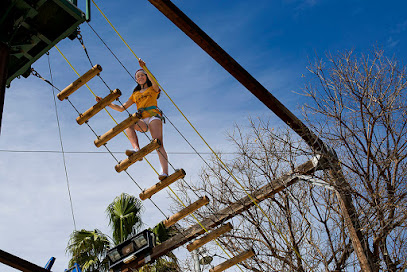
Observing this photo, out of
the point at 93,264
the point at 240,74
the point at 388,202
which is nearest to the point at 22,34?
the point at 240,74

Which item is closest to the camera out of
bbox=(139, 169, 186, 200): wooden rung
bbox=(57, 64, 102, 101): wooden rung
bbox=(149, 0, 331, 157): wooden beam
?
A: bbox=(149, 0, 331, 157): wooden beam

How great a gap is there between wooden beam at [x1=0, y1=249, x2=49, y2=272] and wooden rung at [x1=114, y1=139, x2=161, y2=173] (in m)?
1.81

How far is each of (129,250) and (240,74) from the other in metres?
5.25

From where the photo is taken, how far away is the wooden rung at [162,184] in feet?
22.5

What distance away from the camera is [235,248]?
1175 centimetres

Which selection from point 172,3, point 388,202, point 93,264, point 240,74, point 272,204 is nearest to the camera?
point 172,3

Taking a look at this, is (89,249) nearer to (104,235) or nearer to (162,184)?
(104,235)

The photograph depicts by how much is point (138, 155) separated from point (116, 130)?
510 millimetres

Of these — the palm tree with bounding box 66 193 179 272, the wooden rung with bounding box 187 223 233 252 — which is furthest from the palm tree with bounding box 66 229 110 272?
the wooden rung with bounding box 187 223 233 252

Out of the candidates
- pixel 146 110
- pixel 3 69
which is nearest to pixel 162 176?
pixel 146 110

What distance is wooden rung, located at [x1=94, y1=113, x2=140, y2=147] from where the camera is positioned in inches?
268

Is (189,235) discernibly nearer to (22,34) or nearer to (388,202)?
(388,202)

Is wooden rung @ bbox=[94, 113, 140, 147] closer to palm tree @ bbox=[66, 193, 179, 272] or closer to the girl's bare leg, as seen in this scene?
the girl's bare leg

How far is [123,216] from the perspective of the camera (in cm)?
1377
